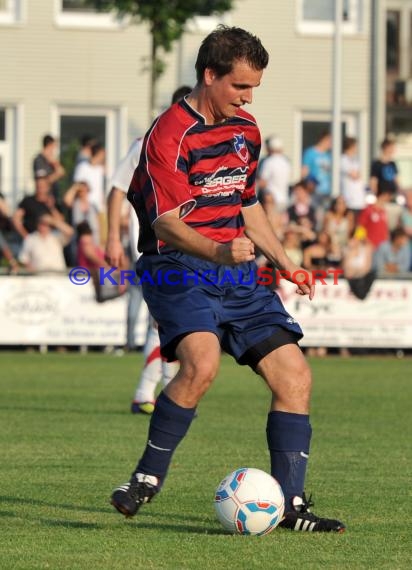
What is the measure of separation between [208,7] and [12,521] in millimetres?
20074

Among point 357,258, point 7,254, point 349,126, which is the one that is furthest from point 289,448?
point 349,126

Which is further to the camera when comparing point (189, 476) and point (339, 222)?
point (339, 222)

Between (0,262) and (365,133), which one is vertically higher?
(365,133)

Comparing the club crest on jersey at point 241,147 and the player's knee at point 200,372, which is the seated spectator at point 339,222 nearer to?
the club crest on jersey at point 241,147

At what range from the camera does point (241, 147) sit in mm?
7020

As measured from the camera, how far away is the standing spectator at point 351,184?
→ 960 inches

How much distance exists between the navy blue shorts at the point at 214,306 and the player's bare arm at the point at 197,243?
27 centimetres

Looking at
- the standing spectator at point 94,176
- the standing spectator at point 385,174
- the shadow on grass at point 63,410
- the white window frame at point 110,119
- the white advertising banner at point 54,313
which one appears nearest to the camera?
the shadow on grass at point 63,410

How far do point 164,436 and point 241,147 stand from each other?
1428 millimetres

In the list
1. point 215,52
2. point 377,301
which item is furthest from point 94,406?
point 377,301

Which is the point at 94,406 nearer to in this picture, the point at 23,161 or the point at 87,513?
the point at 87,513

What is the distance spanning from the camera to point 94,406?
44.1 ft

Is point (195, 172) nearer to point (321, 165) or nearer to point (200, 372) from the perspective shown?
point (200, 372)

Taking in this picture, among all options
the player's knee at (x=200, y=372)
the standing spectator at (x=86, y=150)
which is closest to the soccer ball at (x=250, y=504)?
the player's knee at (x=200, y=372)
